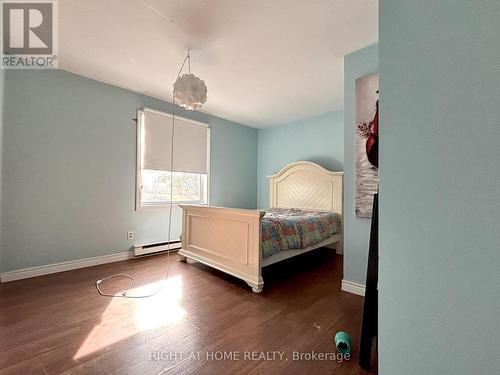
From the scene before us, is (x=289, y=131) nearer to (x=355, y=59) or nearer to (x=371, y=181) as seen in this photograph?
(x=355, y=59)

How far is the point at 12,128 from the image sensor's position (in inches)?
→ 91.7

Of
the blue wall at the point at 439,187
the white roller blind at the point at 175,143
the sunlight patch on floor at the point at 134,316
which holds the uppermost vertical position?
the white roller blind at the point at 175,143

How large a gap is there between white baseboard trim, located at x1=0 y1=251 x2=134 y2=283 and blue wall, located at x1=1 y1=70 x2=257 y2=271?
0.06 meters

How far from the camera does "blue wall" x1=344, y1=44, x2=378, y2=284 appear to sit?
2.09 meters

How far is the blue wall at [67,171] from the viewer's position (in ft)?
7.70

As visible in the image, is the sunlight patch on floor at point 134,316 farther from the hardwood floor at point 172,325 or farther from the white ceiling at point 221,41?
the white ceiling at point 221,41

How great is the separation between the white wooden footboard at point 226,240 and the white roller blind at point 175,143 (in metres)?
0.94

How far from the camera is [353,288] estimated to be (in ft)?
6.93

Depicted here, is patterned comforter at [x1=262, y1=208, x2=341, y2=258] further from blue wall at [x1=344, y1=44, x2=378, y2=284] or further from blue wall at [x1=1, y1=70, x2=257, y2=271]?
blue wall at [x1=1, y1=70, x2=257, y2=271]

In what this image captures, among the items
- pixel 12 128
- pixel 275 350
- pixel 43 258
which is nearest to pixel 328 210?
pixel 275 350

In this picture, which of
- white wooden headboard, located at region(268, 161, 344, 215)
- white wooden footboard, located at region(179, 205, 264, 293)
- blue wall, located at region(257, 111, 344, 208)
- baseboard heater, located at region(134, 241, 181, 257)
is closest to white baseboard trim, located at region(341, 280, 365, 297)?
white wooden footboard, located at region(179, 205, 264, 293)

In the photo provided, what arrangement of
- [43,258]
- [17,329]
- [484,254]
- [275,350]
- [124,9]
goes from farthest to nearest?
[43,258]
[124,9]
[17,329]
[275,350]
[484,254]

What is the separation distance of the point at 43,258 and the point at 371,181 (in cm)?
368

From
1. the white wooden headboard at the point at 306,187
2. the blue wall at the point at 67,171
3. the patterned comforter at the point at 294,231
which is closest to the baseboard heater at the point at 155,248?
the blue wall at the point at 67,171
